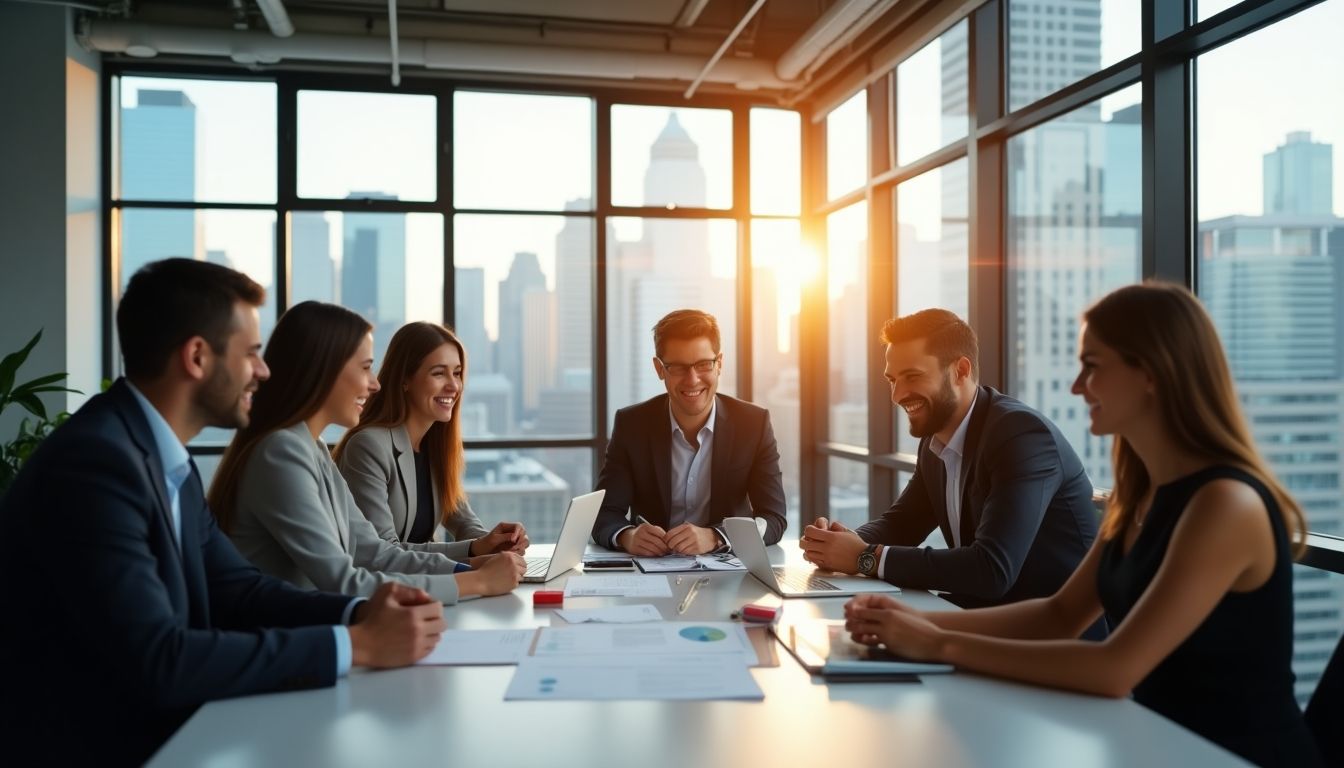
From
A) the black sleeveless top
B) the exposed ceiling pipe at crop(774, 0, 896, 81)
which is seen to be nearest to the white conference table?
the black sleeveless top

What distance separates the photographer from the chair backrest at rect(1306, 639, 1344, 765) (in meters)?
1.55

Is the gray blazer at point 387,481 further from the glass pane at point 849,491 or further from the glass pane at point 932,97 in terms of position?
the glass pane at point 849,491

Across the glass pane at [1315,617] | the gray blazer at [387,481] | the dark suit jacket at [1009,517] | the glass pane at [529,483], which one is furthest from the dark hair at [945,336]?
the glass pane at [529,483]

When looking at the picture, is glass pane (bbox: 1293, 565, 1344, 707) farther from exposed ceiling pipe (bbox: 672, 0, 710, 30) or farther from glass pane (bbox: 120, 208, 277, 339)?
glass pane (bbox: 120, 208, 277, 339)

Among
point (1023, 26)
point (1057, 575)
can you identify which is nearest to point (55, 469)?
point (1057, 575)

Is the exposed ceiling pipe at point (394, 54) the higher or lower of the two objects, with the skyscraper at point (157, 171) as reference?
higher

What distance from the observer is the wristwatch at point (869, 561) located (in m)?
2.58

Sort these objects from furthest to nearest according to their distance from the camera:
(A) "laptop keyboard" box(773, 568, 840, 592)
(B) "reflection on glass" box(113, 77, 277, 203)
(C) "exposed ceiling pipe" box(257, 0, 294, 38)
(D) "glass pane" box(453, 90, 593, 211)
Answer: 1. (D) "glass pane" box(453, 90, 593, 211)
2. (B) "reflection on glass" box(113, 77, 277, 203)
3. (C) "exposed ceiling pipe" box(257, 0, 294, 38)
4. (A) "laptop keyboard" box(773, 568, 840, 592)

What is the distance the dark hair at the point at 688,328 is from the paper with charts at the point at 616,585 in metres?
1.16

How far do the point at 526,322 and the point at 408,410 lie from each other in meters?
3.25

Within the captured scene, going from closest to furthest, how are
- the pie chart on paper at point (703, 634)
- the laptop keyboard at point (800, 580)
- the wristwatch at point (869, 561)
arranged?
the pie chart on paper at point (703, 634) → the laptop keyboard at point (800, 580) → the wristwatch at point (869, 561)

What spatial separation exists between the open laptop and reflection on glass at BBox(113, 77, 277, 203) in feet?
15.3

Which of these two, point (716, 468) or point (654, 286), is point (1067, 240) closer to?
point (716, 468)

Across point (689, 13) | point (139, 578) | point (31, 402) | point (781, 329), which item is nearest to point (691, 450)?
point (139, 578)
